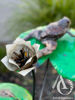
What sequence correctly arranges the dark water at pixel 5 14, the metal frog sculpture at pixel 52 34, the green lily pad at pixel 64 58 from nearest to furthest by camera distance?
1. the green lily pad at pixel 64 58
2. the metal frog sculpture at pixel 52 34
3. the dark water at pixel 5 14

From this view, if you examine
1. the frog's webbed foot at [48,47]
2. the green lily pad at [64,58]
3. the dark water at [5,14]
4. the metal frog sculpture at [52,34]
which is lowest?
the dark water at [5,14]

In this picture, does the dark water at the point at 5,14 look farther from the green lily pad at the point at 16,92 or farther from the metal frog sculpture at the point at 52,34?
the green lily pad at the point at 16,92

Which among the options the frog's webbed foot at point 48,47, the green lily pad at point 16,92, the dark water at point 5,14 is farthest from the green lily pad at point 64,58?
the dark water at point 5,14

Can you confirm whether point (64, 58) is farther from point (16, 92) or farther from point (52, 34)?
point (16, 92)

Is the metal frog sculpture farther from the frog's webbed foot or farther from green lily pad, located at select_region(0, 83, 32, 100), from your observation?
green lily pad, located at select_region(0, 83, 32, 100)

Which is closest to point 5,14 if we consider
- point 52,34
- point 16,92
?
point 52,34

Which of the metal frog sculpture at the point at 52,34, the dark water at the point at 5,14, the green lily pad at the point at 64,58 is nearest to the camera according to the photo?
the green lily pad at the point at 64,58
